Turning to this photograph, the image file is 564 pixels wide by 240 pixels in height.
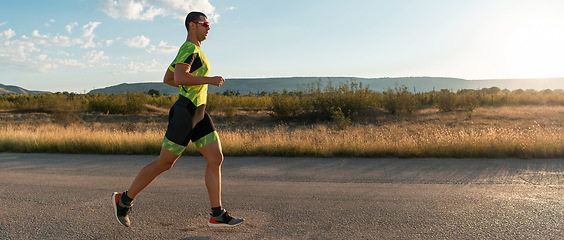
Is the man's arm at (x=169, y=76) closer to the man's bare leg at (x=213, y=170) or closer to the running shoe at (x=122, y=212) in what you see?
the man's bare leg at (x=213, y=170)

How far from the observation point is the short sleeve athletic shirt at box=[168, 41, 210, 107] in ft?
11.7

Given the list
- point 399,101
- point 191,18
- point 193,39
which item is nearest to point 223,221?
point 193,39

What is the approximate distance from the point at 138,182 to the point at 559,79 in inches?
9081

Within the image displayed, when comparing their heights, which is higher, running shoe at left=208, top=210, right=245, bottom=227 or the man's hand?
the man's hand

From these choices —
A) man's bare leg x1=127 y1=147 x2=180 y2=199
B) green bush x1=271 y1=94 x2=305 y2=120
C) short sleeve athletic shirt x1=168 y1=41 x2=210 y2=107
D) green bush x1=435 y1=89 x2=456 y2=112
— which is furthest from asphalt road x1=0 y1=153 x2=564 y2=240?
green bush x1=435 y1=89 x2=456 y2=112

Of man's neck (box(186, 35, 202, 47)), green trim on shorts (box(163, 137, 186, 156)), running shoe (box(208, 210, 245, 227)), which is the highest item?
man's neck (box(186, 35, 202, 47))

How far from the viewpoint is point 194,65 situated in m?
3.65

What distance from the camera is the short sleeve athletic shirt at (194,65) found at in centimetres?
358

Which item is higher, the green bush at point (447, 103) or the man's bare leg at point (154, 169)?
the man's bare leg at point (154, 169)

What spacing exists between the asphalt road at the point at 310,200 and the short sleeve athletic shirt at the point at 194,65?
127 cm

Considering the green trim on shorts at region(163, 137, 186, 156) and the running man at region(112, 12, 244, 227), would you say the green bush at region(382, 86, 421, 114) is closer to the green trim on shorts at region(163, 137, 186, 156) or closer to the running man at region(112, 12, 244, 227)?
the running man at region(112, 12, 244, 227)

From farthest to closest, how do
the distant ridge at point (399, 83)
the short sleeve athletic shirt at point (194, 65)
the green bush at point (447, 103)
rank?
the distant ridge at point (399, 83), the green bush at point (447, 103), the short sleeve athletic shirt at point (194, 65)

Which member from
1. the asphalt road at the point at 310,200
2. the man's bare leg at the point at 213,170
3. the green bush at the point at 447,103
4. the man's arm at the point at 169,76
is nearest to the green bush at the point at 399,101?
the green bush at the point at 447,103

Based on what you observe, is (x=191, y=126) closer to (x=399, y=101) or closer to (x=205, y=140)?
(x=205, y=140)
